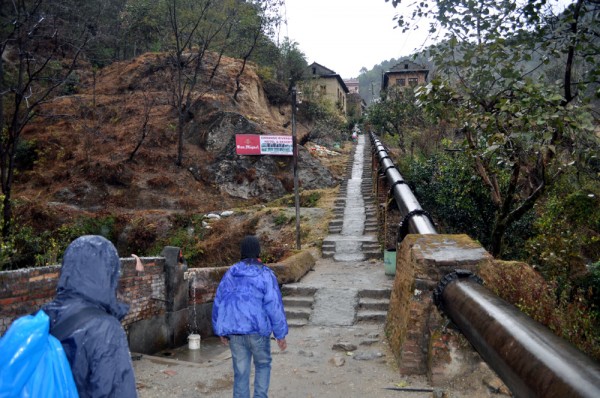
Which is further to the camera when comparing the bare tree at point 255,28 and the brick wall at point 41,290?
the bare tree at point 255,28

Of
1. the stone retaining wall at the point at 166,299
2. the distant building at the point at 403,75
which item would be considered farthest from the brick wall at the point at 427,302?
the distant building at the point at 403,75

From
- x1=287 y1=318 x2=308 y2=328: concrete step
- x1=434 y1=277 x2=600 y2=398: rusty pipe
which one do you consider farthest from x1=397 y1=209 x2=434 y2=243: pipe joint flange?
x1=434 y1=277 x2=600 y2=398: rusty pipe

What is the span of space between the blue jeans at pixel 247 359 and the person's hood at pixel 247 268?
1.73ft

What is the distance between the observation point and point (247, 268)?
4.23 meters

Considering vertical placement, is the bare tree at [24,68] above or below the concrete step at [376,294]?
above

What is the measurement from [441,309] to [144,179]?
17.1 metres

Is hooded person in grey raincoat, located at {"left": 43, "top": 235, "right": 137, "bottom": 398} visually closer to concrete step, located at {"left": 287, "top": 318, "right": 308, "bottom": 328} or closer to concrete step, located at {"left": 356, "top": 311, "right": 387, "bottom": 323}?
concrete step, located at {"left": 287, "top": 318, "right": 308, "bottom": 328}

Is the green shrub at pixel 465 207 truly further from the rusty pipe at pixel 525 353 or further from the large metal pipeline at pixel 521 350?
the rusty pipe at pixel 525 353

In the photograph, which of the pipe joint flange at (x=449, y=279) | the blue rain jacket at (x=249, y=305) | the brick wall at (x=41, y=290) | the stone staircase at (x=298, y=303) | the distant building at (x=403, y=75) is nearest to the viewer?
the blue rain jacket at (x=249, y=305)

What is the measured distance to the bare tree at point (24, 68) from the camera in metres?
11.1

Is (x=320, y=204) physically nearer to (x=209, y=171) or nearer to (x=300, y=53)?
(x=209, y=171)

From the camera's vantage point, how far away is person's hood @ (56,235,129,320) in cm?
234

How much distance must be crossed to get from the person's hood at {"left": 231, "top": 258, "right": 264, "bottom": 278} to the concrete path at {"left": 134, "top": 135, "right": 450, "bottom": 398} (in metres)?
1.63

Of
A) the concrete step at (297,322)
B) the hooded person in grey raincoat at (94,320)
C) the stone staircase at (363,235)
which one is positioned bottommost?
the concrete step at (297,322)
